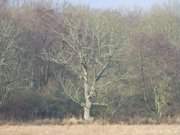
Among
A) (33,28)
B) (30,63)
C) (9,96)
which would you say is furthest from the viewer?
(33,28)

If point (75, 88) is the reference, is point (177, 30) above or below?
above

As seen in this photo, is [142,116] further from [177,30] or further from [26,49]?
[26,49]

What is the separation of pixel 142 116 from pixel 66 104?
6.14m

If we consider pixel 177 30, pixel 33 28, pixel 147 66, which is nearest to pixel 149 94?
pixel 147 66

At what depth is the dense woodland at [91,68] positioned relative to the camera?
106ft

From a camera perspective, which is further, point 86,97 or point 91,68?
point 91,68

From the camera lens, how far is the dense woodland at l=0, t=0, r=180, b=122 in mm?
32375

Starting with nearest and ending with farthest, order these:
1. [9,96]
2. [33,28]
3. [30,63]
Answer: [9,96] → [30,63] → [33,28]

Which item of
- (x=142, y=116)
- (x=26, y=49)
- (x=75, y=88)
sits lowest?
(x=142, y=116)

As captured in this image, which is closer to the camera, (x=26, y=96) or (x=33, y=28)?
(x=26, y=96)

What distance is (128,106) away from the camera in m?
34.6

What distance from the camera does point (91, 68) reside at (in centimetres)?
3294

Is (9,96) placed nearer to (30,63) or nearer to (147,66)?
(30,63)

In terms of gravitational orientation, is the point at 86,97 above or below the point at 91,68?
below
